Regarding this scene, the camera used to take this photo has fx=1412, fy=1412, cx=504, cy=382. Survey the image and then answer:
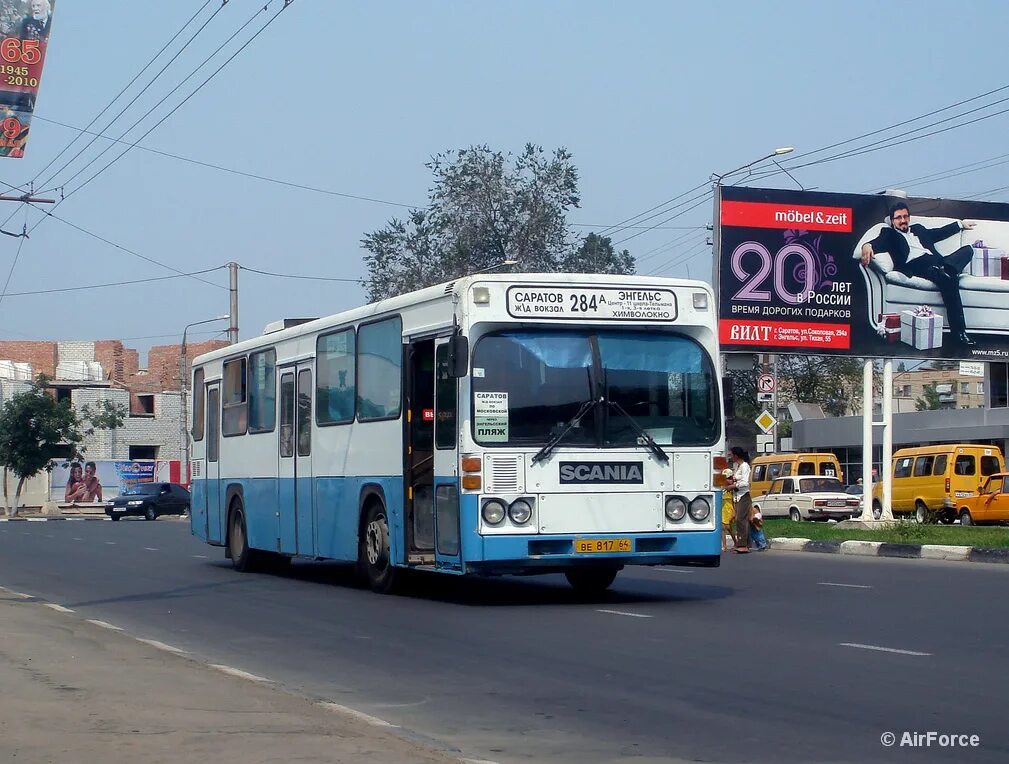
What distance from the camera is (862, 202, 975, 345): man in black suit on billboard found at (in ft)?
109

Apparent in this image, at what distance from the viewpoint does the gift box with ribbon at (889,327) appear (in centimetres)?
3334

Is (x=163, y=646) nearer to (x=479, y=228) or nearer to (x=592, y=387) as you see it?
(x=592, y=387)

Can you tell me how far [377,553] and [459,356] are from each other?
333cm

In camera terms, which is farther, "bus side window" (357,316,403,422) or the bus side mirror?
"bus side window" (357,316,403,422)

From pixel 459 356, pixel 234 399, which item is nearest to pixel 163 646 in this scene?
pixel 459 356

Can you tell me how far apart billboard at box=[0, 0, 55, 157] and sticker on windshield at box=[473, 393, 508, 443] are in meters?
6.88

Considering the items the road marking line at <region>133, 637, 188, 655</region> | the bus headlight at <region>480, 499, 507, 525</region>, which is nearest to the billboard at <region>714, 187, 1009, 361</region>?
the bus headlight at <region>480, 499, 507, 525</region>

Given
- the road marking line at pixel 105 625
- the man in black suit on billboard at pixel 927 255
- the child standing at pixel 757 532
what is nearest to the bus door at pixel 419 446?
the road marking line at pixel 105 625

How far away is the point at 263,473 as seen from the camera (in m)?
19.2

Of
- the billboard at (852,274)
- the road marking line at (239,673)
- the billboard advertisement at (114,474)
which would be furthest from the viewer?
the billboard advertisement at (114,474)

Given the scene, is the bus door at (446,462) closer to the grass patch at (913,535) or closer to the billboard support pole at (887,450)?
the grass patch at (913,535)

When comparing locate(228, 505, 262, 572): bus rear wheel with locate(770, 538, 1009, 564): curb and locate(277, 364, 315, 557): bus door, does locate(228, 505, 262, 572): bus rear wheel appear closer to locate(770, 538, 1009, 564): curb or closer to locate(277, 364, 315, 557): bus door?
locate(277, 364, 315, 557): bus door

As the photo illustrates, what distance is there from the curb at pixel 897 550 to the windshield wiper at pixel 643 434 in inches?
362

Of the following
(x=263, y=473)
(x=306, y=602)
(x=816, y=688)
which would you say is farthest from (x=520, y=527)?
(x=263, y=473)
